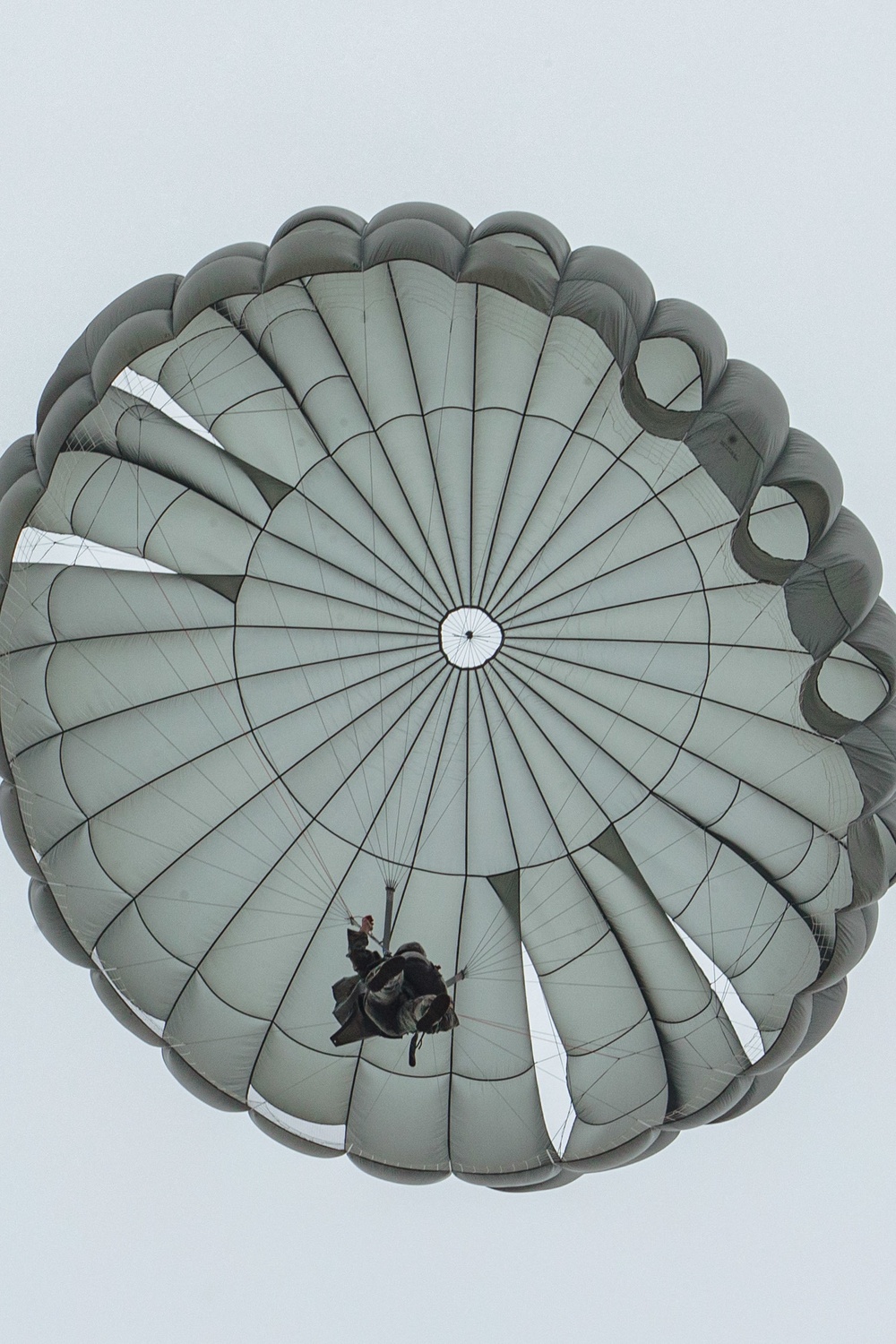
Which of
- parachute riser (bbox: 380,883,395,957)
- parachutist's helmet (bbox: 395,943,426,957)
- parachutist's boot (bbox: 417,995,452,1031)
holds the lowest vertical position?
parachutist's boot (bbox: 417,995,452,1031)

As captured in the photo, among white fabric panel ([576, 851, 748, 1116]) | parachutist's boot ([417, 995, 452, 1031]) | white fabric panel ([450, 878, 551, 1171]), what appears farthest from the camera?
white fabric panel ([450, 878, 551, 1171])

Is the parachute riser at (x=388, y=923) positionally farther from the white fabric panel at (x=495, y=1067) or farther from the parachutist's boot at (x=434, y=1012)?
the white fabric panel at (x=495, y=1067)

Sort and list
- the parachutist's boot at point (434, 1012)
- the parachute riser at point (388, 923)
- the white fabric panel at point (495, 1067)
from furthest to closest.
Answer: the white fabric panel at point (495, 1067) < the parachute riser at point (388, 923) < the parachutist's boot at point (434, 1012)

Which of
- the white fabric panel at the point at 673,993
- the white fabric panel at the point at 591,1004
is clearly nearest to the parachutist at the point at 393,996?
the white fabric panel at the point at 591,1004

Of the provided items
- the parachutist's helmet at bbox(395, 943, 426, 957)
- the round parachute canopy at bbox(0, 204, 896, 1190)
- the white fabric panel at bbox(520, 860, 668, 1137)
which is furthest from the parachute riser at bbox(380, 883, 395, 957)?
the white fabric panel at bbox(520, 860, 668, 1137)

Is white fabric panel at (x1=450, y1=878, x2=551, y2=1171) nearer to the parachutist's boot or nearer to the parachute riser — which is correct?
the parachute riser

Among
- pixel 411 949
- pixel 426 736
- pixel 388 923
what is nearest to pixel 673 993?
pixel 388 923
